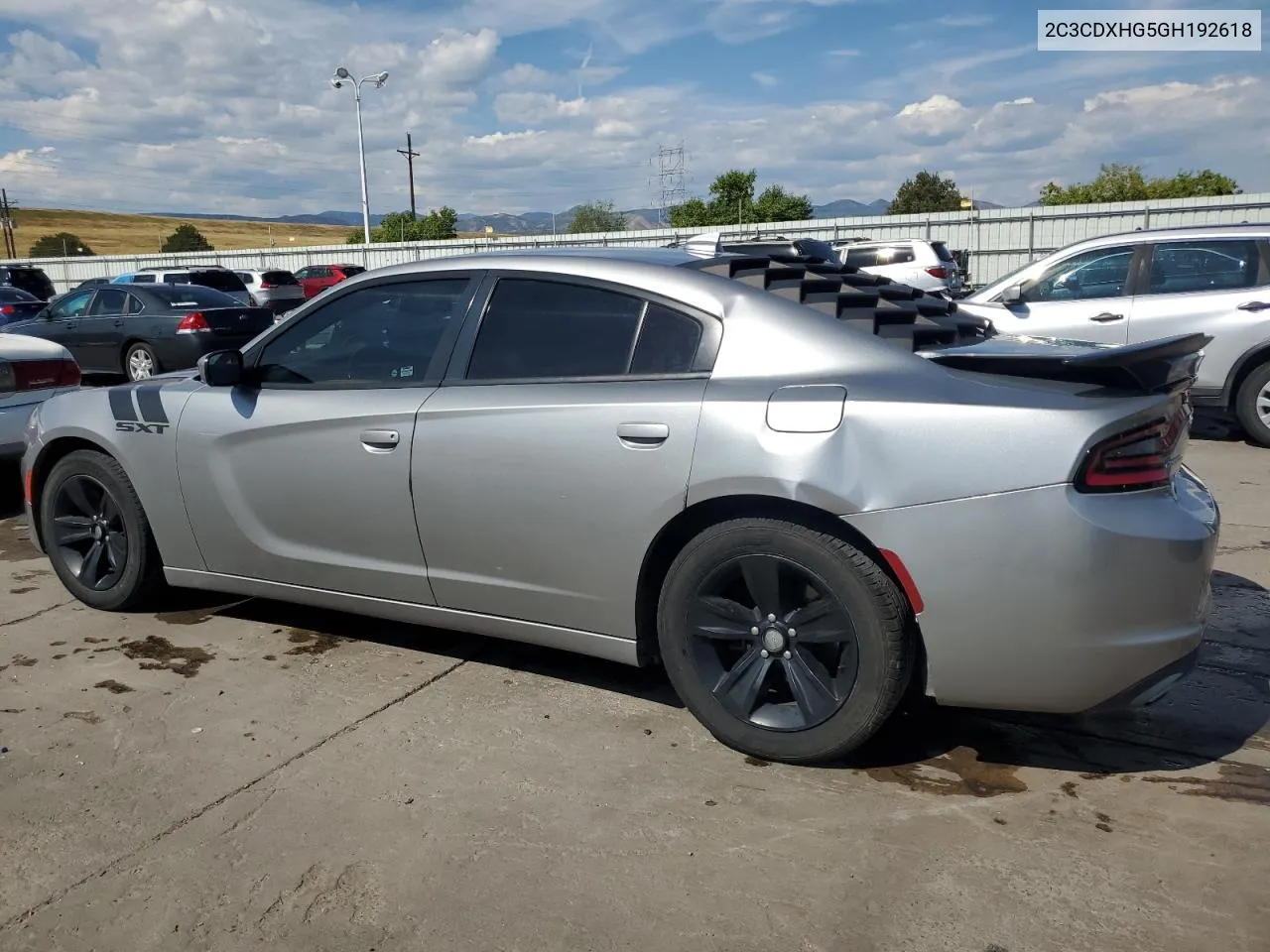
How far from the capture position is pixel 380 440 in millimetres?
3822

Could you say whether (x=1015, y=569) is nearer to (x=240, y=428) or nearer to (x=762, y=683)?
(x=762, y=683)

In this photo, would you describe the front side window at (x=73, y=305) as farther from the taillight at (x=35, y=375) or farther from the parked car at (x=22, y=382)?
the taillight at (x=35, y=375)

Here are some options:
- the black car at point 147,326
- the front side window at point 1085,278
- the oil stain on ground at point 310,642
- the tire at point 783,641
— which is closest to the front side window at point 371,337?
the oil stain on ground at point 310,642

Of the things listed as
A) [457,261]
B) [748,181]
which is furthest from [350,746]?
[748,181]

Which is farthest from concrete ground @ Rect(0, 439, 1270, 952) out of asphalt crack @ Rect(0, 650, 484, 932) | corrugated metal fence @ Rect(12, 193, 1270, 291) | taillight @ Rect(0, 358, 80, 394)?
corrugated metal fence @ Rect(12, 193, 1270, 291)

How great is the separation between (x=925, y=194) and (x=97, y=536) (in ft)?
226

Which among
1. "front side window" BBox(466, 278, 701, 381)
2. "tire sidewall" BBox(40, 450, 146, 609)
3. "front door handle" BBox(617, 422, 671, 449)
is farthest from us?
"tire sidewall" BBox(40, 450, 146, 609)

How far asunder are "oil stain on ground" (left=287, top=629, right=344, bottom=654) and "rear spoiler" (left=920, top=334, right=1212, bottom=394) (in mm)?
2733

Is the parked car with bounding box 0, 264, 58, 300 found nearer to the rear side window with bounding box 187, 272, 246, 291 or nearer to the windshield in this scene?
the rear side window with bounding box 187, 272, 246, 291

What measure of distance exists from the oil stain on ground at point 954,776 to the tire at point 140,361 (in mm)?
12944

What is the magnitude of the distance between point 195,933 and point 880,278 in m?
3.16

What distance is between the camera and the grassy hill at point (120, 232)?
3359 inches

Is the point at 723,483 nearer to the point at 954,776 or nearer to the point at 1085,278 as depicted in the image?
→ the point at 954,776

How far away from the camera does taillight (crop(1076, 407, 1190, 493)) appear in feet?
9.14
